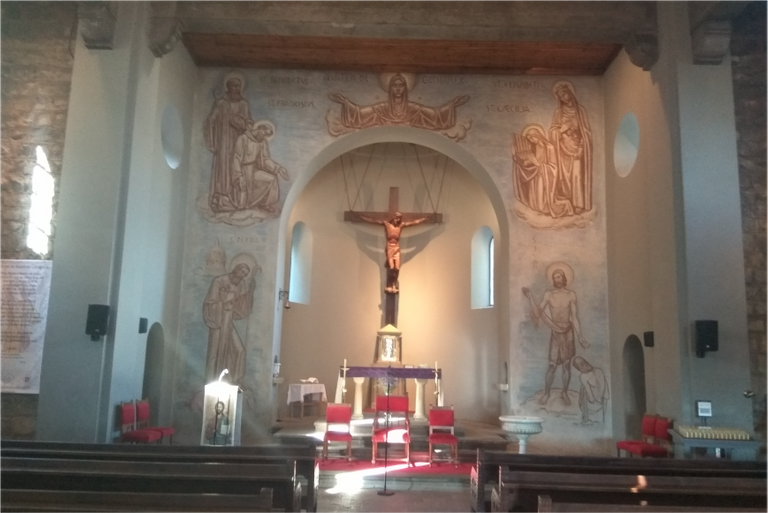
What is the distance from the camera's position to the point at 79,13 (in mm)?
7047

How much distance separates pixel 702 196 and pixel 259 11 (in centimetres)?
575

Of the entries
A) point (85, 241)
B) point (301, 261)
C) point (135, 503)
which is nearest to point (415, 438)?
point (301, 261)

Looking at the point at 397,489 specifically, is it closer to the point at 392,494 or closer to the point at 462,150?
the point at 392,494

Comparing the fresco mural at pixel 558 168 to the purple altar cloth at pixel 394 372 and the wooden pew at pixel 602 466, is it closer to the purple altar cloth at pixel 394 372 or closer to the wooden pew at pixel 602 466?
the purple altar cloth at pixel 394 372

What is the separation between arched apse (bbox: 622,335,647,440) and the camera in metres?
8.91

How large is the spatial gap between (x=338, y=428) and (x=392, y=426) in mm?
1031

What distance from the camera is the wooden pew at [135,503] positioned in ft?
10.2

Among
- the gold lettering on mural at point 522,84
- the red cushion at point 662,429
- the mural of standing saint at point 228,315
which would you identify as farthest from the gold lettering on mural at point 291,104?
the red cushion at point 662,429

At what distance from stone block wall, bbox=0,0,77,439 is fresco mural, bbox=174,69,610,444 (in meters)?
2.53

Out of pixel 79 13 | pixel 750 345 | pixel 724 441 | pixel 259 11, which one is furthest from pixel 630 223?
pixel 79 13

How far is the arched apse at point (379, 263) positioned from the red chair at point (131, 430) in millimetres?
2981

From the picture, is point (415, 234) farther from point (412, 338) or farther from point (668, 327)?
point (668, 327)

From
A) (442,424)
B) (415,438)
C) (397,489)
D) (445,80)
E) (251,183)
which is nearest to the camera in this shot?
(397,489)

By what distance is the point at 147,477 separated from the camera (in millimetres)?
3738
